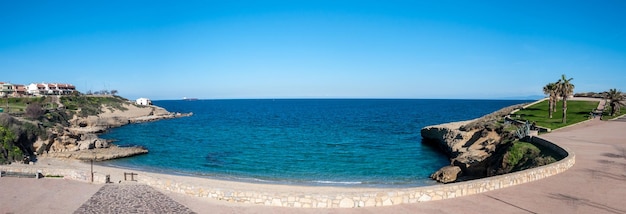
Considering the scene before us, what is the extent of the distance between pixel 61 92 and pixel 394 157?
143 meters

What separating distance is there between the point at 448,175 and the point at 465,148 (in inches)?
353

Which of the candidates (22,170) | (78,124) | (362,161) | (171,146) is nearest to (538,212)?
(362,161)

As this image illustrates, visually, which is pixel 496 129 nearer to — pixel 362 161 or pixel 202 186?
pixel 362 161

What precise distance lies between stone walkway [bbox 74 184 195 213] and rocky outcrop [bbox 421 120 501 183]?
2030cm

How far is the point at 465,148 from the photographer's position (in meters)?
35.1

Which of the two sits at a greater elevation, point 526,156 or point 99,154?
point 526,156

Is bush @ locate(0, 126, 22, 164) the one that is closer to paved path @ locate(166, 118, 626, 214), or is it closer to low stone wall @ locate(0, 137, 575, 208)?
low stone wall @ locate(0, 137, 575, 208)

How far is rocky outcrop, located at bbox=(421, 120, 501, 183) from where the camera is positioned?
1089 inches

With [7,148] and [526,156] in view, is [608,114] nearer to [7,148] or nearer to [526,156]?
[526,156]

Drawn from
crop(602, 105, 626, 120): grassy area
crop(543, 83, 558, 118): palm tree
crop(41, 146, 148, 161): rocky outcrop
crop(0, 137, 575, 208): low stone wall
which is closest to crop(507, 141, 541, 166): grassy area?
crop(0, 137, 575, 208): low stone wall

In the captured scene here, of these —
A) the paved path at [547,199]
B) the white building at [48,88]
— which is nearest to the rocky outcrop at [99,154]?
the paved path at [547,199]

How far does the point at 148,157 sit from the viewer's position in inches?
1548

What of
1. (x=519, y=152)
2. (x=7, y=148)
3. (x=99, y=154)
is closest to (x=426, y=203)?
(x=519, y=152)

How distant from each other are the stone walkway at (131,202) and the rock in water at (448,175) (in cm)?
1998
